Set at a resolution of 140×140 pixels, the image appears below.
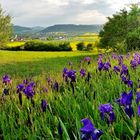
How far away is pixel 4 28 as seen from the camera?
5181cm

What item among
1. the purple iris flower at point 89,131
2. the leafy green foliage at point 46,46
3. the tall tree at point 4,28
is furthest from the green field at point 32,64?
the leafy green foliage at point 46,46

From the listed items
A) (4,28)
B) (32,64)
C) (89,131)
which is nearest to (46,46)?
(4,28)

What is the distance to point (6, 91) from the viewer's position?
5070 mm

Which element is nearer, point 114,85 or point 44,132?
point 44,132

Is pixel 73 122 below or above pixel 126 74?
below

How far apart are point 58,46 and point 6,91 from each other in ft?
211

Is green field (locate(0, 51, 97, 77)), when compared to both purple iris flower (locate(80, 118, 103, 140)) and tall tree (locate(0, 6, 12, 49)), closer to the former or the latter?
tall tree (locate(0, 6, 12, 49))

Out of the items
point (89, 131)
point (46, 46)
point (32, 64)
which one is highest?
point (89, 131)

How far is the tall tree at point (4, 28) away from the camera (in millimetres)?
51281

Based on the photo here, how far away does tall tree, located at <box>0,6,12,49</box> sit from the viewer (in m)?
51.3

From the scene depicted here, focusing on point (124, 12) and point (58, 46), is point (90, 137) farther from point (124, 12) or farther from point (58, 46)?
point (58, 46)

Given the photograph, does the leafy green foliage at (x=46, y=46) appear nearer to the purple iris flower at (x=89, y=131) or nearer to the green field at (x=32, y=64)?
the green field at (x=32, y=64)

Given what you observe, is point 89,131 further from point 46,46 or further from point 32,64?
point 46,46

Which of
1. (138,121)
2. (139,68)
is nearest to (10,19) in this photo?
(139,68)
